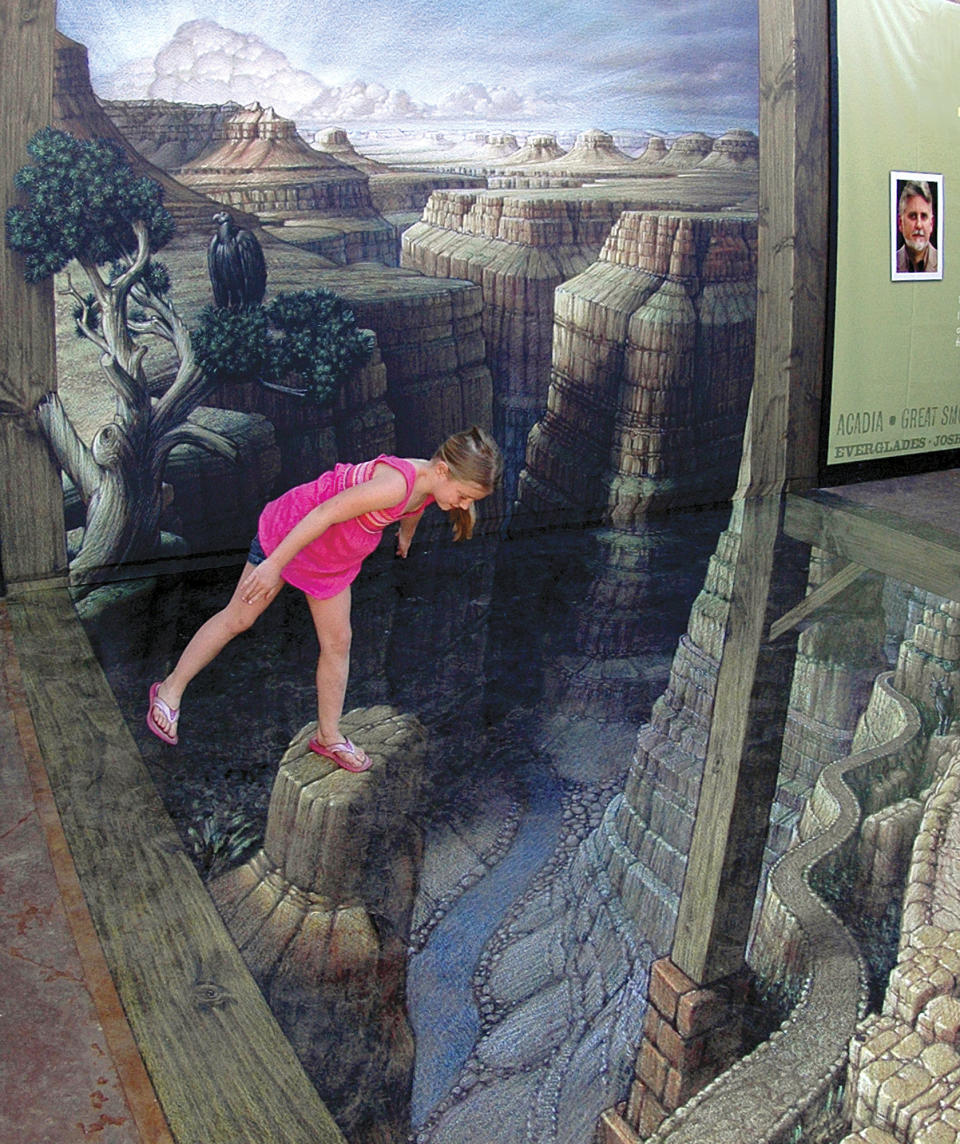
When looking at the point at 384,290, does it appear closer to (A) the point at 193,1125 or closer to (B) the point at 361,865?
(B) the point at 361,865

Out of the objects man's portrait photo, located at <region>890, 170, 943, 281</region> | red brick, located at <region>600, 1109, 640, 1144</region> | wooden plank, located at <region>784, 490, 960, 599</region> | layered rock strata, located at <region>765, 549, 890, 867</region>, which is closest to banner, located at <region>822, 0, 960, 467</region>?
man's portrait photo, located at <region>890, 170, 943, 281</region>

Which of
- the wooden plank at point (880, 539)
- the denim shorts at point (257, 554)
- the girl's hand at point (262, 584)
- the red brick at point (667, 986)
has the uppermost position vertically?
the denim shorts at point (257, 554)

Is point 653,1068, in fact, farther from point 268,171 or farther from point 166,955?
point 268,171

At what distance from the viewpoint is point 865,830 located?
270 cm

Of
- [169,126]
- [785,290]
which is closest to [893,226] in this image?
[785,290]

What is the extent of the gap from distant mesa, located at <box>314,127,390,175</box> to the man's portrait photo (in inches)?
126

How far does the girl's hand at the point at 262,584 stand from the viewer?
10.5 feet

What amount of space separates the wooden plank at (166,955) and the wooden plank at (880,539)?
343 cm

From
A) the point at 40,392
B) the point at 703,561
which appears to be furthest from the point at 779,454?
the point at 40,392

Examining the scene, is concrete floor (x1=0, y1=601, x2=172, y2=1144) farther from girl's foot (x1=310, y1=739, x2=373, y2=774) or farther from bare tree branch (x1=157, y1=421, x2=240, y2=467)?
bare tree branch (x1=157, y1=421, x2=240, y2=467)

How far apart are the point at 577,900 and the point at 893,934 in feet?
2.40

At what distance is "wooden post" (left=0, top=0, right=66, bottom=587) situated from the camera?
4.43 metres

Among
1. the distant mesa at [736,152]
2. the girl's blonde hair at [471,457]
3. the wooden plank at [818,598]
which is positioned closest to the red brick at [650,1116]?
the girl's blonde hair at [471,457]

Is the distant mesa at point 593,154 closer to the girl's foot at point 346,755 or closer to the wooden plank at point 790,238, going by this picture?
the wooden plank at point 790,238
